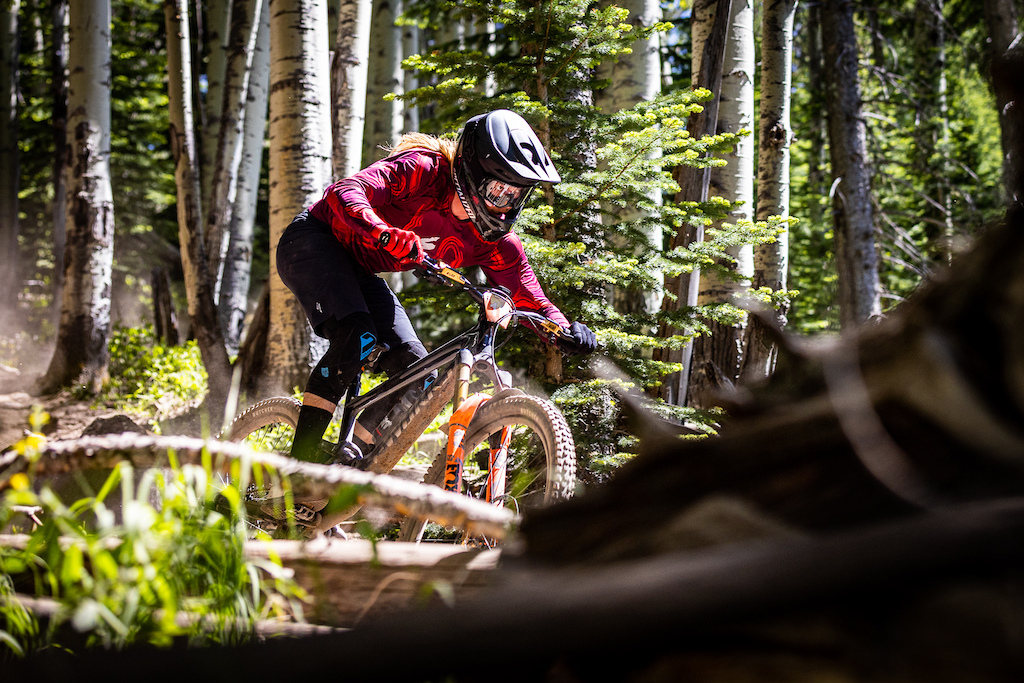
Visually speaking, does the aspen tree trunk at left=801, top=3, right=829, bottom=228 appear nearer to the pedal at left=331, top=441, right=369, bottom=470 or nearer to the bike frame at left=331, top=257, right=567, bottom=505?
the bike frame at left=331, top=257, right=567, bottom=505

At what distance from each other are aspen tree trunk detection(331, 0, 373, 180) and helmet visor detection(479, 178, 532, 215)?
4479 mm

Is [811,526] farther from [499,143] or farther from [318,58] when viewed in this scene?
[318,58]

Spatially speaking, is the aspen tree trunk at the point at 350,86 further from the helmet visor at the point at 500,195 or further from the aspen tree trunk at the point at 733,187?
the helmet visor at the point at 500,195

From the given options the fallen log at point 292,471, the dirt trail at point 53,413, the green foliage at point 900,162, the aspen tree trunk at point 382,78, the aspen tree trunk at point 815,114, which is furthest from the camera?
the aspen tree trunk at point 815,114

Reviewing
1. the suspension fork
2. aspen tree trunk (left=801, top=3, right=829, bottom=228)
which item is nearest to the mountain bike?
the suspension fork

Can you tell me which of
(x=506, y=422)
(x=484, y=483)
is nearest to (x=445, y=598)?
(x=506, y=422)

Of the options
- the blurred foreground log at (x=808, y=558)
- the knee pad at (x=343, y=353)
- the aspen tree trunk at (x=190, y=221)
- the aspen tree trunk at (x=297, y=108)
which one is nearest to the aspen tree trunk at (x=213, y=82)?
the aspen tree trunk at (x=190, y=221)

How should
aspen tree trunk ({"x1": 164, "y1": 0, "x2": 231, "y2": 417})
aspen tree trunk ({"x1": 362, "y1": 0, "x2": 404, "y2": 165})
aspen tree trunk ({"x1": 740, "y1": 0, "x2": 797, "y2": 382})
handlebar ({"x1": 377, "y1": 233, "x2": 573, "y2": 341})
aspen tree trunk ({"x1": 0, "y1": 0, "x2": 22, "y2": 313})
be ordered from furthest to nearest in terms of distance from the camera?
aspen tree trunk ({"x1": 0, "y1": 0, "x2": 22, "y2": 313}), aspen tree trunk ({"x1": 362, "y1": 0, "x2": 404, "y2": 165}), aspen tree trunk ({"x1": 164, "y1": 0, "x2": 231, "y2": 417}), aspen tree trunk ({"x1": 740, "y1": 0, "x2": 797, "y2": 382}), handlebar ({"x1": 377, "y1": 233, "x2": 573, "y2": 341})

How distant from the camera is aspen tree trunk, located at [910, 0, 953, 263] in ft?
38.1

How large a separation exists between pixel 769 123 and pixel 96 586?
801cm

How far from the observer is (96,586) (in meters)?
1.07

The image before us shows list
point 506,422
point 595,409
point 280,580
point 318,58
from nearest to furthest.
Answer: point 280,580
point 506,422
point 595,409
point 318,58

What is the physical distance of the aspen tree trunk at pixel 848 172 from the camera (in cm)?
963

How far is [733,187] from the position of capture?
6668 millimetres
